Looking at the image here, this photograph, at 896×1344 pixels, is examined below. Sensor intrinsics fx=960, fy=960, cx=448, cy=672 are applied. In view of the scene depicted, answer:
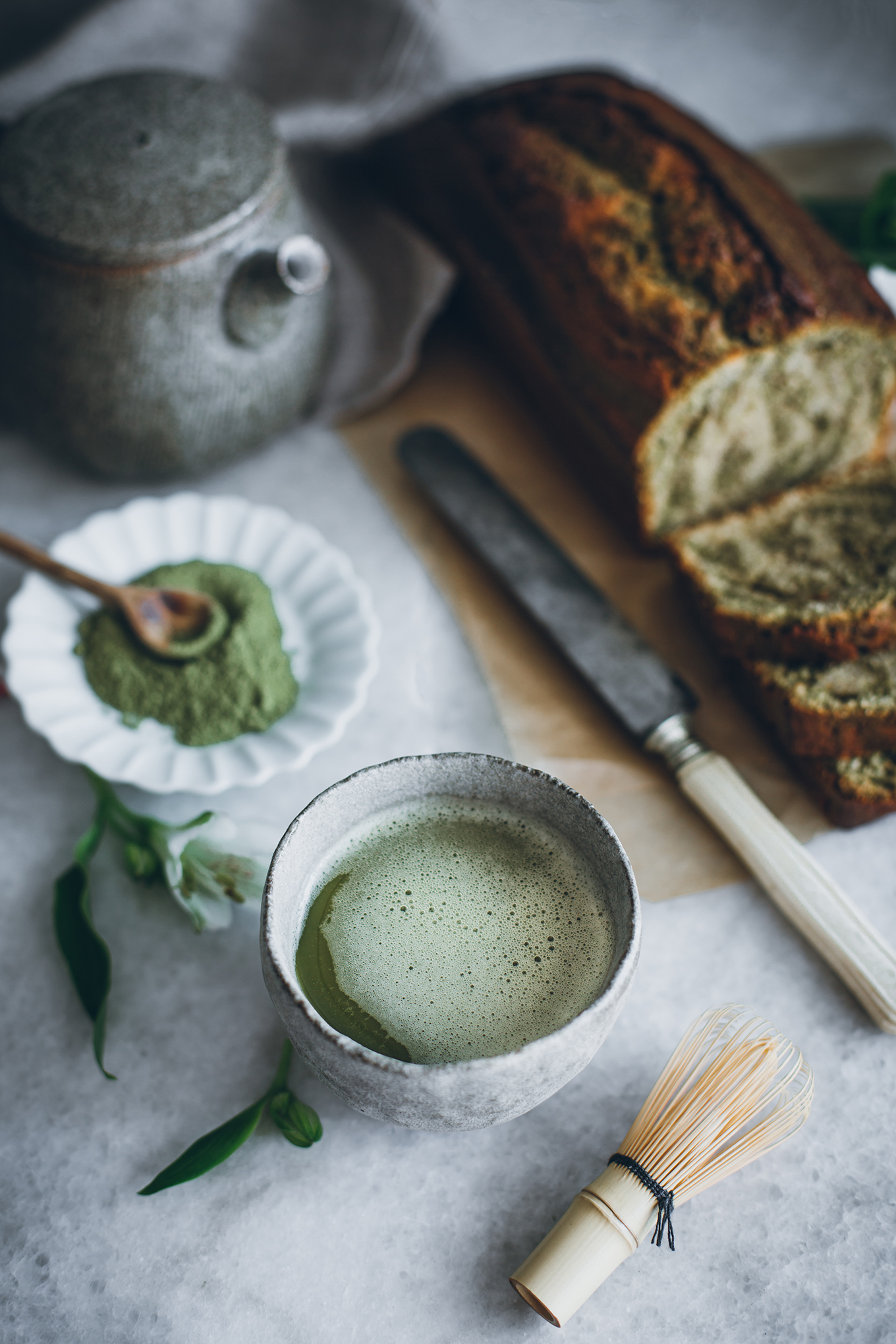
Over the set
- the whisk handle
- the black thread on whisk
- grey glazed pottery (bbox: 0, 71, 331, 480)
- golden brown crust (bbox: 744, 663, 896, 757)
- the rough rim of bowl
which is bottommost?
the black thread on whisk

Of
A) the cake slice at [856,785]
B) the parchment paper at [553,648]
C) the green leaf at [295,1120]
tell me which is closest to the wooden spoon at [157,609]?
the parchment paper at [553,648]

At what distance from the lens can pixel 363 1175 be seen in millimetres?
850

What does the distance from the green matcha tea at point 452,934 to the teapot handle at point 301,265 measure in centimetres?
70

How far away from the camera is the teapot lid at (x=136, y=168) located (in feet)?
3.75

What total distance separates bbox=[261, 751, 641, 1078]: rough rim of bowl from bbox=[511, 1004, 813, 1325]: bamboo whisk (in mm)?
166

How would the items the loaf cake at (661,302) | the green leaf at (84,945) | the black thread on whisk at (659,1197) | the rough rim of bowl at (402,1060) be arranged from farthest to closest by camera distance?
the loaf cake at (661,302), the green leaf at (84,945), the black thread on whisk at (659,1197), the rough rim of bowl at (402,1060)

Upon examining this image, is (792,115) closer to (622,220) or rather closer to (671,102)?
(671,102)

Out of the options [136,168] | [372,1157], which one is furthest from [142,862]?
[136,168]

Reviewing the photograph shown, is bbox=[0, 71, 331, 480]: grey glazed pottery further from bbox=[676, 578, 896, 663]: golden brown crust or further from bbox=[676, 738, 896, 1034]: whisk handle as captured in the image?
bbox=[676, 738, 896, 1034]: whisk handle

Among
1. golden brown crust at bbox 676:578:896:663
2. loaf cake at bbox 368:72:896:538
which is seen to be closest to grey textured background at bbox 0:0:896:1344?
golden brown crust at bbox 676:578:896:663

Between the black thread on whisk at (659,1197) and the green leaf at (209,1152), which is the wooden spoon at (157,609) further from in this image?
the black thread on whisk at (659,1197)

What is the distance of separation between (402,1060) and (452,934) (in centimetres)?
11

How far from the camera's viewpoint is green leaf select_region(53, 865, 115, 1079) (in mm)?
909

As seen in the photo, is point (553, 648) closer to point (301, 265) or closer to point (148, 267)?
point (301, 265)
